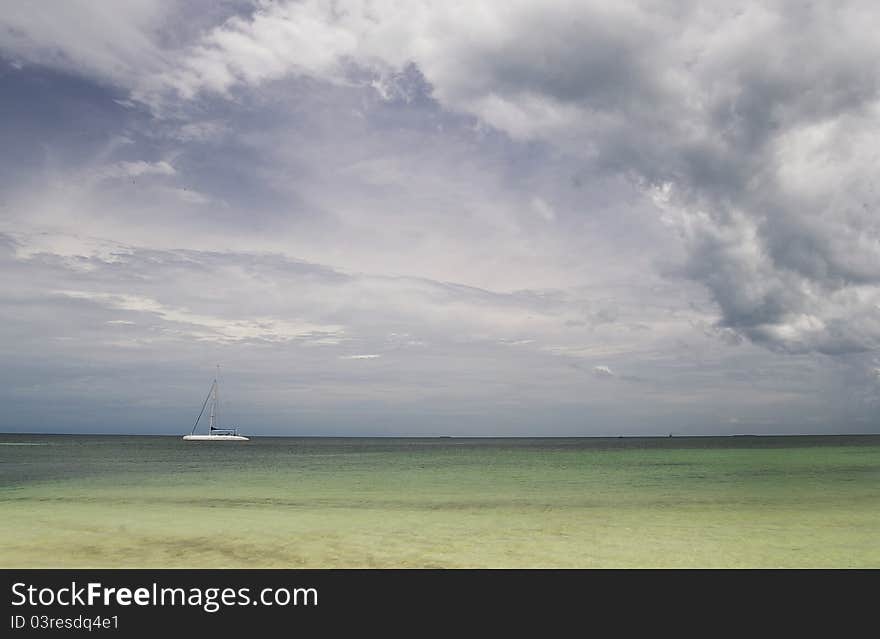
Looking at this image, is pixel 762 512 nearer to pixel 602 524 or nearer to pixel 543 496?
pixel 602 524

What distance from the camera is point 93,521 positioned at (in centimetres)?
2348

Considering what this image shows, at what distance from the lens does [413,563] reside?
16.2 metres

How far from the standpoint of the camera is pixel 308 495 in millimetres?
36750
